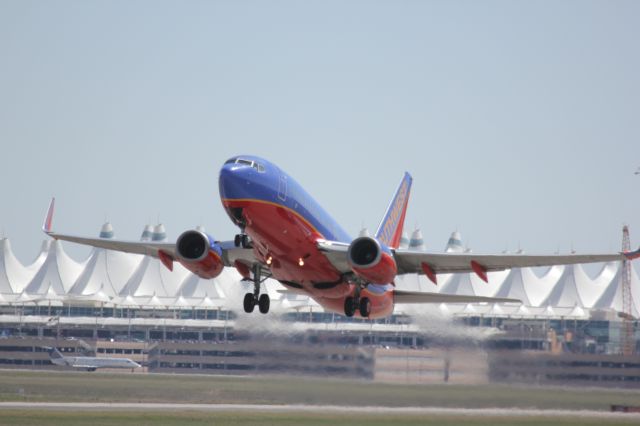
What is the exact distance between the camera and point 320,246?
39.8 m

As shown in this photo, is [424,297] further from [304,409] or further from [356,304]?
[304,409]

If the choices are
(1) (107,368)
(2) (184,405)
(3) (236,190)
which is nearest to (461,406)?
(2) (184,405)

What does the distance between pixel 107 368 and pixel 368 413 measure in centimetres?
4871

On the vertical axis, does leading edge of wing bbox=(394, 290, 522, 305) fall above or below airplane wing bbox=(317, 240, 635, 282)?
below

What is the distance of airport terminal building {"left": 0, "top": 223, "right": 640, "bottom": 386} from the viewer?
57000 mm

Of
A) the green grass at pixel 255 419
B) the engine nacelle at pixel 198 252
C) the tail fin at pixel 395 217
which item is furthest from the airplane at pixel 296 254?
the green grass at pixel 255 419

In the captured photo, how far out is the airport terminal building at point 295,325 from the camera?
5700cm

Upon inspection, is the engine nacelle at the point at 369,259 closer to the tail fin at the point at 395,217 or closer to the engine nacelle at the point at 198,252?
the engine nacelle at the point at 198,252

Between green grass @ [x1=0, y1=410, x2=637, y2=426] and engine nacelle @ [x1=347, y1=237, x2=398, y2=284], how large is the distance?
14128 mm

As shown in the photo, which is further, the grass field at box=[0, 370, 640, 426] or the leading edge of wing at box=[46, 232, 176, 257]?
the grass field at box=[0, 370, 640, 426]

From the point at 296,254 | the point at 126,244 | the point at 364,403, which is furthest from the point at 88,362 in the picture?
the point at 296,254

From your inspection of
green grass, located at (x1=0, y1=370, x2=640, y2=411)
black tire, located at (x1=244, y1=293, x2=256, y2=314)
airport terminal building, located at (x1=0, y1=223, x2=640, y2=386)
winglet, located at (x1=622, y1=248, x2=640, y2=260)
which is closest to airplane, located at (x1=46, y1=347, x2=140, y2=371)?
airport terminal building, located at (x1=0, y1=223, x2=640, y2=386)

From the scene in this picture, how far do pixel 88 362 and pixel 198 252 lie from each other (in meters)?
61.6

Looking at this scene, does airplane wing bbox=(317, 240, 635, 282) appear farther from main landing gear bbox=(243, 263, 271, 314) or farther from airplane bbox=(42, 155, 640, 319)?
main landing gear bbox=(243, 263, 271, 314)
